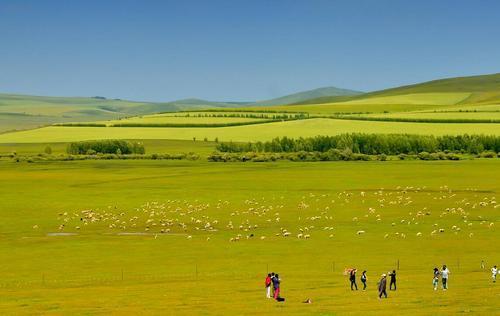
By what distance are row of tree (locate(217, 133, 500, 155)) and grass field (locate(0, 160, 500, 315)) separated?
→ 29.0 metres

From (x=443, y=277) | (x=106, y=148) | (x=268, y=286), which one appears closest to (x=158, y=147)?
(x=106, y=148)

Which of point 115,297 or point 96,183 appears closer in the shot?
point 115,297

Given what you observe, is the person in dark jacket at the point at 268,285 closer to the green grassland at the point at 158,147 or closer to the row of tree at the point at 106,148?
the green grassland at the point at 158,147

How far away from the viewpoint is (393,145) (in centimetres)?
16150

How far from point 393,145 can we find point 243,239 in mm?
97079

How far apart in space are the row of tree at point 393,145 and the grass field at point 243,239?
29.0 m

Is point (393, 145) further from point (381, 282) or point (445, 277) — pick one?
point (381, 282)

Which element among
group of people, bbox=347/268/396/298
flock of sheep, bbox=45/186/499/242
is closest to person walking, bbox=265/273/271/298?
group of people, bbox=347/268/396/298

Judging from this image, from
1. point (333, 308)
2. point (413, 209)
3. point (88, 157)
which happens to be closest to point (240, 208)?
point (413, 209)

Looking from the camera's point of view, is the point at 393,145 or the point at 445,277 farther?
the point at 393,145

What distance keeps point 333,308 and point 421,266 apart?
16.3 metres

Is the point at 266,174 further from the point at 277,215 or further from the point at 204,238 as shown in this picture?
the point at 204,238

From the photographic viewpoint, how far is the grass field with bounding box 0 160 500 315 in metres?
42.2

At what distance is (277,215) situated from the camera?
83062mm
